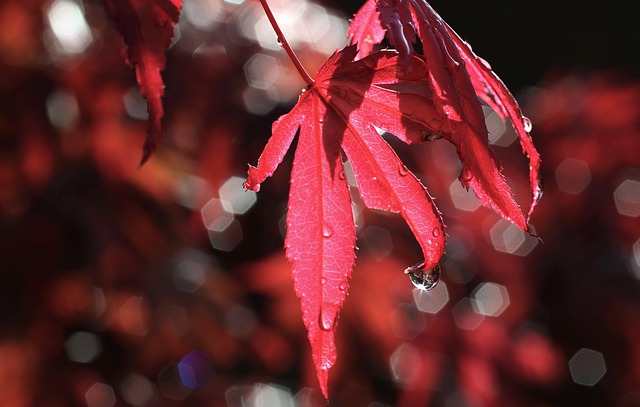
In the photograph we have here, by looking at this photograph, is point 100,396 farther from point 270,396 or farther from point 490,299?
point 490,299

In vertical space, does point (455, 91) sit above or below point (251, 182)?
above

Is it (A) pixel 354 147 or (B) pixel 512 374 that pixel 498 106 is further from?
(B) pixel 512 374

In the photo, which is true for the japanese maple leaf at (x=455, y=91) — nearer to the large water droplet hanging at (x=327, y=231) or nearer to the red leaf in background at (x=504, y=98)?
the red leaf in background at (x=504, y=98)

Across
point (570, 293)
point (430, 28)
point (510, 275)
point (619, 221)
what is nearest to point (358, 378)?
point (510, 275)

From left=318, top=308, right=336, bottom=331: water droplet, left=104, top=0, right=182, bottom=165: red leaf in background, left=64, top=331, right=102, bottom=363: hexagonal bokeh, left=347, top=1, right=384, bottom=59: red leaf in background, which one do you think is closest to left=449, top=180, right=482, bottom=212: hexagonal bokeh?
left=64, top=331, right=102, bottom=363: hexagonal bokeh

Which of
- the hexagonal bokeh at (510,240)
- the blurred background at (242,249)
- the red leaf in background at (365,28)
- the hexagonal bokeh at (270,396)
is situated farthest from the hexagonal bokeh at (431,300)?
the red leaf in background at (365,28)

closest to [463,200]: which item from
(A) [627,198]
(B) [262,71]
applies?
(A) [627,198]

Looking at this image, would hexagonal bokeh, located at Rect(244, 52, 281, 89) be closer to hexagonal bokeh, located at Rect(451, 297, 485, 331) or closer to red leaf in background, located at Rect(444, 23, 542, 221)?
hexagonal bokeh, located at Rect(451, 297, 485, 331)
